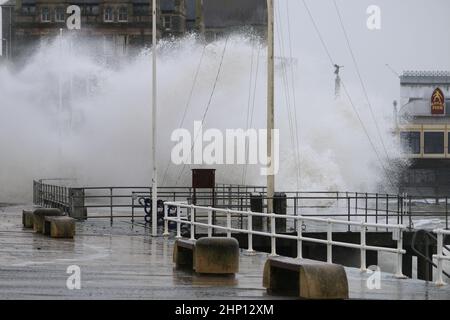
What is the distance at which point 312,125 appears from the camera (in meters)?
70.8

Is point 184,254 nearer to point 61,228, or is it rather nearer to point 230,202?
point 61,228

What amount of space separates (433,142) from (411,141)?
1.89 meters

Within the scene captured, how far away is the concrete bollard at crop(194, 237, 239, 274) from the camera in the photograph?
61.9ft

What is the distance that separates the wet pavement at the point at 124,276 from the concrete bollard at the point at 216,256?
9.4 inches

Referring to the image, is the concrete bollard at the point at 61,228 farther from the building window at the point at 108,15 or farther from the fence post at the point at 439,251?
the building window at the point at 108,15

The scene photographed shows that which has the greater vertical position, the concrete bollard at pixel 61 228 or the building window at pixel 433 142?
the building window at pixel 433 142

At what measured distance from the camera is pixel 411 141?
10438 centimetres

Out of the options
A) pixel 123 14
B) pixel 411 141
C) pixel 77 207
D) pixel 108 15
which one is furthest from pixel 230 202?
pixel 108 15

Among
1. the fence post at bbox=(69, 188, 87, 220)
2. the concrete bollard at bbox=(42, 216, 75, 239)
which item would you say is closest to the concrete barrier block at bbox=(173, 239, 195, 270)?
the concrete bollard at bbox=(42, 216, 75, 239)

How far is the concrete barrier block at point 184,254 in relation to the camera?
20.3 m

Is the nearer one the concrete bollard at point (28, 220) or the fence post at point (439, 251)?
the fence post at point (439, 251)

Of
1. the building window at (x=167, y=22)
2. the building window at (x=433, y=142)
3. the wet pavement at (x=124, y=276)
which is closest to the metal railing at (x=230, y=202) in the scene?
the wet pavement at (x=124, y=276)

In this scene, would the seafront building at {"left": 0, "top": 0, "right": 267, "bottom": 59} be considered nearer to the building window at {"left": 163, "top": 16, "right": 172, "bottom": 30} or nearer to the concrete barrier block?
the building window at {"left": 163, "top": 16, "right": 172, "bottom": 30}

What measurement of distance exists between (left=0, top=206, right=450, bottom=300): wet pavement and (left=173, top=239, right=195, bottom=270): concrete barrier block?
221mm
